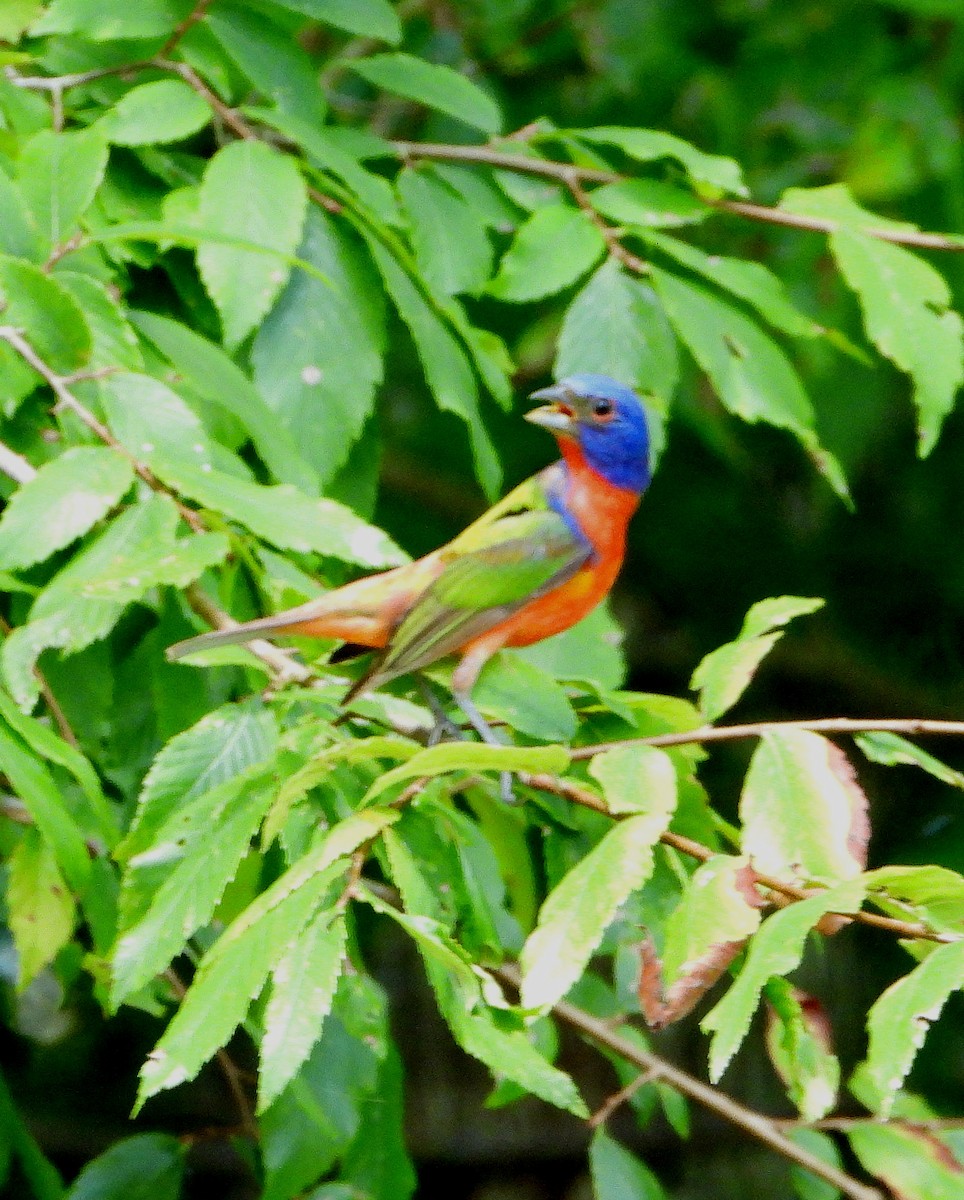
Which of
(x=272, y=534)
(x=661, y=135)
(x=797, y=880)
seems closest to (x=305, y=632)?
(x=272, y=534)

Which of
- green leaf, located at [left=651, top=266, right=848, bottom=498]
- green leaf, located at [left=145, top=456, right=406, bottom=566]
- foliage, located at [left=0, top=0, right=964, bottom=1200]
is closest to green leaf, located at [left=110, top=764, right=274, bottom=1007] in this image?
foliage, located at [left=0, top=0, right=964, bottom=1200]

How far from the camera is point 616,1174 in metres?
3.07

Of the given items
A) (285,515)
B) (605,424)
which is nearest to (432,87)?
(605,424)

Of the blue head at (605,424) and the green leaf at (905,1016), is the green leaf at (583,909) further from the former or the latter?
the blue head at (605,424)

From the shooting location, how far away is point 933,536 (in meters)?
5.91

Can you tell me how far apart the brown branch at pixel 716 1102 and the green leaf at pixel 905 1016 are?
56.8 inches

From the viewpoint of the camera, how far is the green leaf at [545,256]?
3119 mm

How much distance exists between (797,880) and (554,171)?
1822 mm

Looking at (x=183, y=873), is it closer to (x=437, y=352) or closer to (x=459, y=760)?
(x=459, y=760)

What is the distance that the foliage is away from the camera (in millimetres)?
1777

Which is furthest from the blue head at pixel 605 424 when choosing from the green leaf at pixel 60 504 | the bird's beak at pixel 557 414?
the green leaf at pixel 60 504

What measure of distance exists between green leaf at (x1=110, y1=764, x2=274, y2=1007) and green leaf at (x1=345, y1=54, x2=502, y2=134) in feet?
5.40

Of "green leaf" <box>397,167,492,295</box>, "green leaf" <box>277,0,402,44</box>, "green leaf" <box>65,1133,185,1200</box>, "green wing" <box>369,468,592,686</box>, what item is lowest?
"green leaf" <box>65,1133,185,1200</box>

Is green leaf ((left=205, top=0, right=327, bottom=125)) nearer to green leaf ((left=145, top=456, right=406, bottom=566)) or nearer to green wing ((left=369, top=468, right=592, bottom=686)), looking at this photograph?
green wing ((left=369, top=468, right=592, bottom=686))
